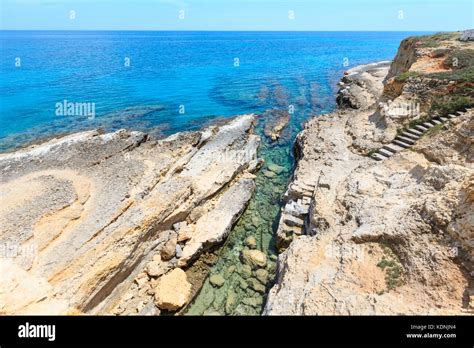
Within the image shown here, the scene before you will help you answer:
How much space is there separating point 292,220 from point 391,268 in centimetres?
→ 725

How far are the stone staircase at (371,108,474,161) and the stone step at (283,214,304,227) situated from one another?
25.8 ft

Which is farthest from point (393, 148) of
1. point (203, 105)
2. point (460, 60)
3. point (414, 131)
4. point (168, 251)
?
point (203, 105)

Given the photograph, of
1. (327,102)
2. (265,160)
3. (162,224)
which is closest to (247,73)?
(327,102)

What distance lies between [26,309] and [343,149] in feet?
72.6

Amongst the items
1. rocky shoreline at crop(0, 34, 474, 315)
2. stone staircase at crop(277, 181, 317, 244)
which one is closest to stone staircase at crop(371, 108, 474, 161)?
rocky shoreline at crop(0, 34, 474, 315)

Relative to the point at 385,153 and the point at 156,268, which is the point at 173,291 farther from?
the point at 385,153

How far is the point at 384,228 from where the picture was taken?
39.9 feet

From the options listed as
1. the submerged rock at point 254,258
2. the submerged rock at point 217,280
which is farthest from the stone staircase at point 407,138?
the submerged rock at point 217,280

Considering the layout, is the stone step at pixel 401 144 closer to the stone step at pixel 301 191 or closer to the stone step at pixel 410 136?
the stone step at pixel 410 136

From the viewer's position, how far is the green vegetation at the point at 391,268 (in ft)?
33.7

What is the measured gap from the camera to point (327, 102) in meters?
45.3

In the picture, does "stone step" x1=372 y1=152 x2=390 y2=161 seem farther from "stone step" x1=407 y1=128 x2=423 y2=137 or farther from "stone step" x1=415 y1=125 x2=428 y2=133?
"stone step" x1=415 y1=125 x2=428 y2=133
